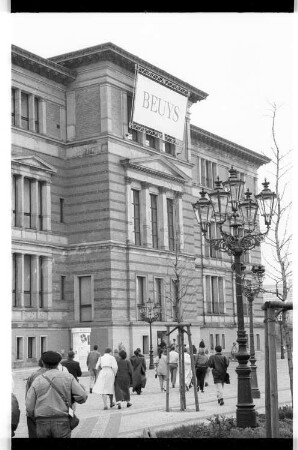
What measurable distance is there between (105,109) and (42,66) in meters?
3.35

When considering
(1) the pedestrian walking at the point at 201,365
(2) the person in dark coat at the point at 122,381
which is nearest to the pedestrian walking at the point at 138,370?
(1) the pedestrian walking at the point at 201,365

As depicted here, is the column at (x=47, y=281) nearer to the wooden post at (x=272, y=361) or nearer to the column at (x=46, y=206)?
the column at (x=46, y=206)

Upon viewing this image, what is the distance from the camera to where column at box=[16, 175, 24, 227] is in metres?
31.6

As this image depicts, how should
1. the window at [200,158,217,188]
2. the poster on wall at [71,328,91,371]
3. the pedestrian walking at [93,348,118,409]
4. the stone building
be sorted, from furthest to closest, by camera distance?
the window at [200,158,217,188]
the stone building
the poster on wall at [71,328,91,371]
the pedestrian walking at [93,348,118,409]

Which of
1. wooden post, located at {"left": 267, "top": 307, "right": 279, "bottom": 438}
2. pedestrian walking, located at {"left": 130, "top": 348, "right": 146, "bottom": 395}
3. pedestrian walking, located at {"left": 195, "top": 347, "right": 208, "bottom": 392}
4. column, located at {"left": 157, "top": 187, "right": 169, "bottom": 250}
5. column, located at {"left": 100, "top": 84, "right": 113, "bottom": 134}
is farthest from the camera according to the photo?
column, located at {"left": 157, "top": 187, "right": 169, "bottom": 250}

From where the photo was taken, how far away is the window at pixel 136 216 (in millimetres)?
36250

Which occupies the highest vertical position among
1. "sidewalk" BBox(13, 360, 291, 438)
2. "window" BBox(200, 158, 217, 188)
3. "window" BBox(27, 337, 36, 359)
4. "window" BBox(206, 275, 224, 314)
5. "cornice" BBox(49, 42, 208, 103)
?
"cornice" BBox(49, 42, 208, 103)

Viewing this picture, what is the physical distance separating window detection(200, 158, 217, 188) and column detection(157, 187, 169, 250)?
578 cm

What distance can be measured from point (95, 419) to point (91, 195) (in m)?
19.0

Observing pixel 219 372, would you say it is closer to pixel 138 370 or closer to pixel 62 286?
pixel 138 370

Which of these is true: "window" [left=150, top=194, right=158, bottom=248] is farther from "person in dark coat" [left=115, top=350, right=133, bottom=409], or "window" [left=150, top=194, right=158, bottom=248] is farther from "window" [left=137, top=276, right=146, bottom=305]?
"person in dark coat" [left=115, top=350, right=133, bottom=409]

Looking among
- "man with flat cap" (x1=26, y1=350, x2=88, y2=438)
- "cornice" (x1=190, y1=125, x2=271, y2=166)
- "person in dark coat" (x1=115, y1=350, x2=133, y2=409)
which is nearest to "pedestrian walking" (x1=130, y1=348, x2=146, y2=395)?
"person in dark coat" (x1=115, y1=350, x2=133, y2=409)

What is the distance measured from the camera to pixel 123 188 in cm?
3516
